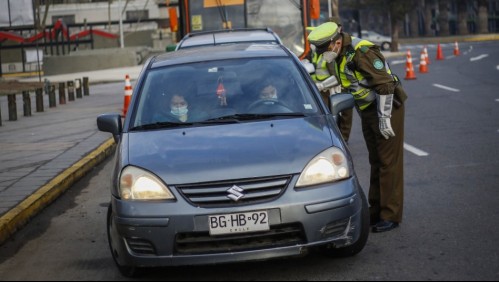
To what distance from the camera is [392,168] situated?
7855mm

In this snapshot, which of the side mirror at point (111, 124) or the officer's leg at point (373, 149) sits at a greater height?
the side mirror at point (111, 124)

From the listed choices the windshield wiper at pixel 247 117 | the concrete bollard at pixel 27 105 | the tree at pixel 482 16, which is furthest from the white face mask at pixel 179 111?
the tree at pixel 482 16

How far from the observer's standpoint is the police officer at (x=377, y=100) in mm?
7660

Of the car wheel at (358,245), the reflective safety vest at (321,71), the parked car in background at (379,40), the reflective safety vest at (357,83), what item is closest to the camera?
the car wheel at (358,245)

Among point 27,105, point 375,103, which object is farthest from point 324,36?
point 27,105

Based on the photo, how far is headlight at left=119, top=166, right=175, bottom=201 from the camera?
241 inches

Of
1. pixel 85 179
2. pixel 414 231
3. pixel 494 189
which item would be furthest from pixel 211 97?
pixel 85 179

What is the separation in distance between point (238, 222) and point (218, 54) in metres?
2.19

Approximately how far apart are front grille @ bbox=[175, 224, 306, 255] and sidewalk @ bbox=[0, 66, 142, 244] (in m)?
2.72

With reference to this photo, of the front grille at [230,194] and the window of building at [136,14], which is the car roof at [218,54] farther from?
the window of building at [136,14]

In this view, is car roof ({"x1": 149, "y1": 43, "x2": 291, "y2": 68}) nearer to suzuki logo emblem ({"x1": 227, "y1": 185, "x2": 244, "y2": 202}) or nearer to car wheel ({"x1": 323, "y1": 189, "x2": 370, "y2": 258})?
car wheel ({"x1": 323, "y1": 189, "x2": 370, "y2": 258})

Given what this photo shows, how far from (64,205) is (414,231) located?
4.12 meters

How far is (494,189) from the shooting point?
30.8 ft

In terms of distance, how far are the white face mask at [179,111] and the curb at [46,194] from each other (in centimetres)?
208
